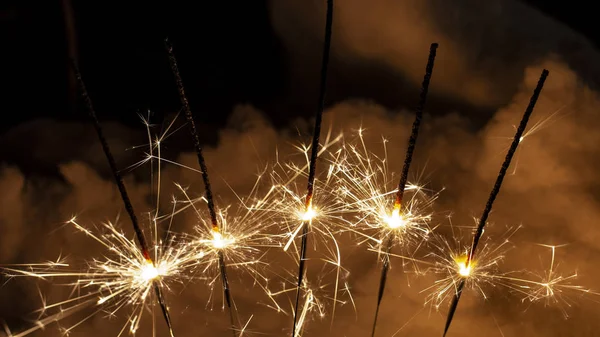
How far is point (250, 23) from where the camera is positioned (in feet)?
5.95

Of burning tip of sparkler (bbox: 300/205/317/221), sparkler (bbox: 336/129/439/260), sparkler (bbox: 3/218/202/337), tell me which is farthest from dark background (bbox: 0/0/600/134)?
burning tip of sparkler (bbox: 300/205/317/221)

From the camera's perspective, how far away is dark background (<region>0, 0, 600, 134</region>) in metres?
1.69

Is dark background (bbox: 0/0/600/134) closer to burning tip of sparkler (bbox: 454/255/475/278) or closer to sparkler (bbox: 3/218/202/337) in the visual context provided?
sparkler (bbox: 3/218/202/337)

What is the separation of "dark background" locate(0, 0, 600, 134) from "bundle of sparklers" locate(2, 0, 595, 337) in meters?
0.33

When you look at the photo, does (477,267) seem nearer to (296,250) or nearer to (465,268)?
(465,268)


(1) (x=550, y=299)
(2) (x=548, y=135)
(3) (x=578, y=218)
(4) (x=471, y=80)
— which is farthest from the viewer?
(4) (x=471, y=80)

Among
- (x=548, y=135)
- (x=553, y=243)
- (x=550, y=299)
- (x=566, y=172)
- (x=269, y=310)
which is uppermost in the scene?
(x=548, y=135)

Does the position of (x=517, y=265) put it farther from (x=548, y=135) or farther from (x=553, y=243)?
(x=548, y=135)

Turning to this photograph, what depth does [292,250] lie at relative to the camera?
1.48 m

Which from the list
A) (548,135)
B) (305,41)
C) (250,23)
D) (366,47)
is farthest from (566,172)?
(250,23)

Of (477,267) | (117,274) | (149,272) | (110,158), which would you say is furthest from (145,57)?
(477,267)

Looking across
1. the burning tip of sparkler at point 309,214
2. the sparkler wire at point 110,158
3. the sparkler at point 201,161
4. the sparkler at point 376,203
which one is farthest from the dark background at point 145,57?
the sparkler wire at point 110,158

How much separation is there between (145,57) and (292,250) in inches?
29.7

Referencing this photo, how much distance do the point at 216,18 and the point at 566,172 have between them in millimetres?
1069
